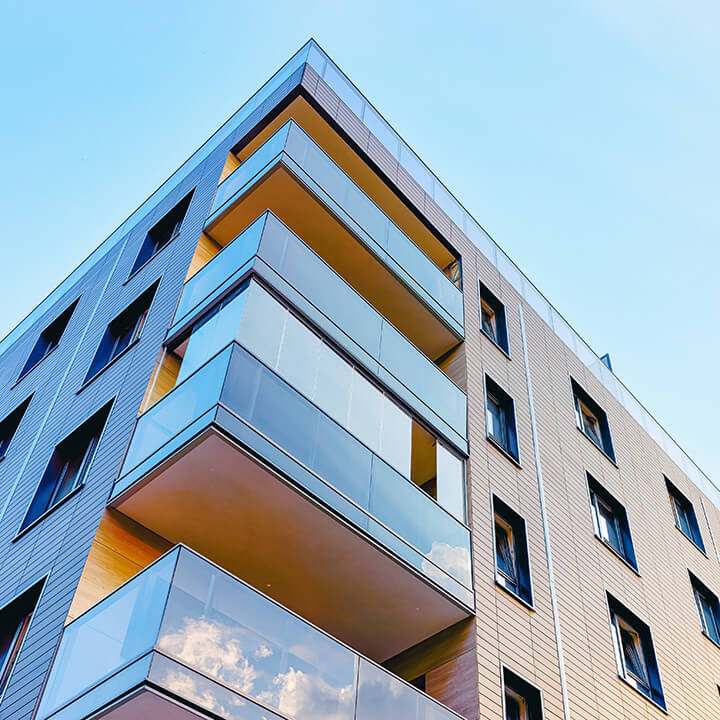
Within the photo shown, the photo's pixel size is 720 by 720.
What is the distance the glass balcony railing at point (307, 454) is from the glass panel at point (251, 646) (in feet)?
6.08

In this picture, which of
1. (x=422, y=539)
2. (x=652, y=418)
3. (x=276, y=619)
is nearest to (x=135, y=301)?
(x=422, y=539)

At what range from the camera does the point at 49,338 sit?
18750 mm

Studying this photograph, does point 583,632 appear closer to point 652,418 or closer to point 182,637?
point 182,637

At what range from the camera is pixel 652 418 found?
22016 mm

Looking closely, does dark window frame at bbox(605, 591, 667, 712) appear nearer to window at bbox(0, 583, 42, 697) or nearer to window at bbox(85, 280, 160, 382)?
window at bbox(0, 583, 42, 697)

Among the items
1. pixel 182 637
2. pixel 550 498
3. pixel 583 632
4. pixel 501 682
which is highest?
pixel 550 498

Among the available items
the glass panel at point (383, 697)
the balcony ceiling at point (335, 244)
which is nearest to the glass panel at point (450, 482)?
the balcony ceiling at point (335, 244)

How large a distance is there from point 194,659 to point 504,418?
9457 millimetres

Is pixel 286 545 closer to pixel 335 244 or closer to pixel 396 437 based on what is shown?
pixel 396 437

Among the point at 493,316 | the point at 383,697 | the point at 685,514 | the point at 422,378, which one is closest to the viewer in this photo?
the point at 383,697

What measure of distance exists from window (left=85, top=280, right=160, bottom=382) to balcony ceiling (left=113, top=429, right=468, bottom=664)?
16.2ft

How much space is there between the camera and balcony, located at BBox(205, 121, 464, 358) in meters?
13.7

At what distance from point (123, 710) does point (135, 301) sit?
28.8ft

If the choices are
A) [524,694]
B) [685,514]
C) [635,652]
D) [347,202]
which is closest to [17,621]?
[524,694]
